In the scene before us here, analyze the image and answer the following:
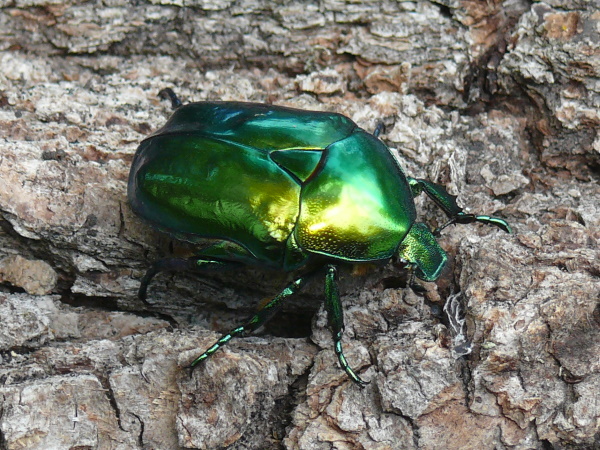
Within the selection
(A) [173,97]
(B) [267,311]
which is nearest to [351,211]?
(B) [267,311]

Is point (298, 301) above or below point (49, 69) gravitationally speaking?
below

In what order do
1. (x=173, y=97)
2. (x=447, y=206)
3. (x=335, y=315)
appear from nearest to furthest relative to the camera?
(x=335, y=315) < (x=447, y=206) < (x=173, y=97)

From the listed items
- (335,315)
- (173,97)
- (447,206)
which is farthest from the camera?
(173,97)

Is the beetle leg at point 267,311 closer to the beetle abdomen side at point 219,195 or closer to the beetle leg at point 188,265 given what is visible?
the beetle abdomen side at point 219,195

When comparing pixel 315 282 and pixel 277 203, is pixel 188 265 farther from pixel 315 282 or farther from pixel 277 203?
pixel 315 282

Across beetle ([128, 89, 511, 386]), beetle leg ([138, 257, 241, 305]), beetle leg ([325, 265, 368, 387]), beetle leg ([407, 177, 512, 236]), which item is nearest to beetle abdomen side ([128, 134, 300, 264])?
beetle ([128, 89, 511, 386])

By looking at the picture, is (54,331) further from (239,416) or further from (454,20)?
(454,20)

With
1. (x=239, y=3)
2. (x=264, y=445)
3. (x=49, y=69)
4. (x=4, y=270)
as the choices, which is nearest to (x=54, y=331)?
(x=4, y=270)
